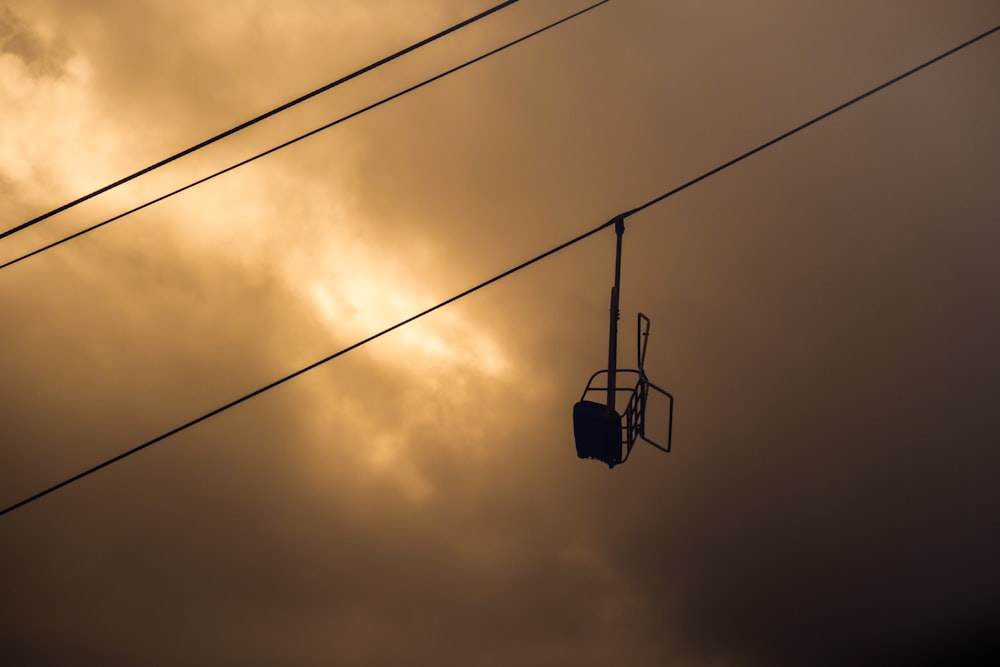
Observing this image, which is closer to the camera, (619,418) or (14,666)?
(619,418)

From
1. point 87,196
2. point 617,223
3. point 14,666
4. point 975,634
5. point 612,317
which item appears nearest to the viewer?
point 87,196

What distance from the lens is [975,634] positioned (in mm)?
51219

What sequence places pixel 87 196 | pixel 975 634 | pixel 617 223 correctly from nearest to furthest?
pixel 87 196
pixel 617 223
pixel 975 634

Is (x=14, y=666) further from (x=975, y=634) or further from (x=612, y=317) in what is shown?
(x=612, y=317)

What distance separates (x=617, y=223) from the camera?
9.32 metres

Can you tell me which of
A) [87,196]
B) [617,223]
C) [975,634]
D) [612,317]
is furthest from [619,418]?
[975,634]

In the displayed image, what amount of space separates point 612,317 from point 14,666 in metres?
77.8

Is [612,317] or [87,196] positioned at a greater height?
[612,317]

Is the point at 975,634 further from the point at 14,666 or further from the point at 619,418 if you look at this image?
the point at 14,666

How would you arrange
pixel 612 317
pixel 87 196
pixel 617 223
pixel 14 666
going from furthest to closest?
pixel 14 666, pixel 612 317, pixel 617 223, pixel 87 196

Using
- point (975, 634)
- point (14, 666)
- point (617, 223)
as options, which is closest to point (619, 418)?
point (617, 223)

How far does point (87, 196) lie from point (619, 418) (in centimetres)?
532

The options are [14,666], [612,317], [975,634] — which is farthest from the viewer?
[14,666]

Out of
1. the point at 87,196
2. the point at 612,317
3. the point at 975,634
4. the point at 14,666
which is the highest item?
the point at 14,666
